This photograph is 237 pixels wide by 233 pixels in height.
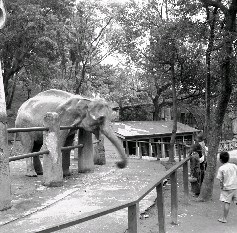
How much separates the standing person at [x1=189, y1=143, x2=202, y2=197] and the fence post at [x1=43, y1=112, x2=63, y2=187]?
3.12 metres

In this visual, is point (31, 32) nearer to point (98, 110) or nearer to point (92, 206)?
point (98, 110)

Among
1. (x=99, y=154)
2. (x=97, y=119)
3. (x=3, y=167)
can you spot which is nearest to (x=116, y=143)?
(x=97, y=119)

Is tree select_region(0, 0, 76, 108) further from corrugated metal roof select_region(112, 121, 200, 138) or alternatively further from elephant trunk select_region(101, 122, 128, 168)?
elephant trunk select_region(101, 122, 128, 168)

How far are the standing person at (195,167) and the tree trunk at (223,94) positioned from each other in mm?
284

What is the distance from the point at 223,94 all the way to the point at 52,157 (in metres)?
4.10

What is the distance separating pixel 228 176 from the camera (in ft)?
19.6

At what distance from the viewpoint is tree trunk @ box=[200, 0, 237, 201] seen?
762 centimetres

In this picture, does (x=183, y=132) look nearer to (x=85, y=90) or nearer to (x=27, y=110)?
(x=85, y=90)

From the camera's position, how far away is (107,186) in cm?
620

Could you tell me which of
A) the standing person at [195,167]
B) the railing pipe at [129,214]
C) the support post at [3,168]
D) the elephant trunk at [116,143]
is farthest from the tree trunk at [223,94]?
the support post at [3,168]

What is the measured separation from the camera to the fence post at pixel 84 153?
25.5 ft

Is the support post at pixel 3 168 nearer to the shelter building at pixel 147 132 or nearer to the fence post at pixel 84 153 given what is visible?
the fence post at pixel 84 153

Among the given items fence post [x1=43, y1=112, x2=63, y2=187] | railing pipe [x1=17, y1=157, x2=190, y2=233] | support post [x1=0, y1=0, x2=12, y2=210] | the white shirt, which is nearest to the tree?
fence post [x1=43, y1=112, x2=63, y2=187]

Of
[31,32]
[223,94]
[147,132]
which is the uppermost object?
[31,32]
